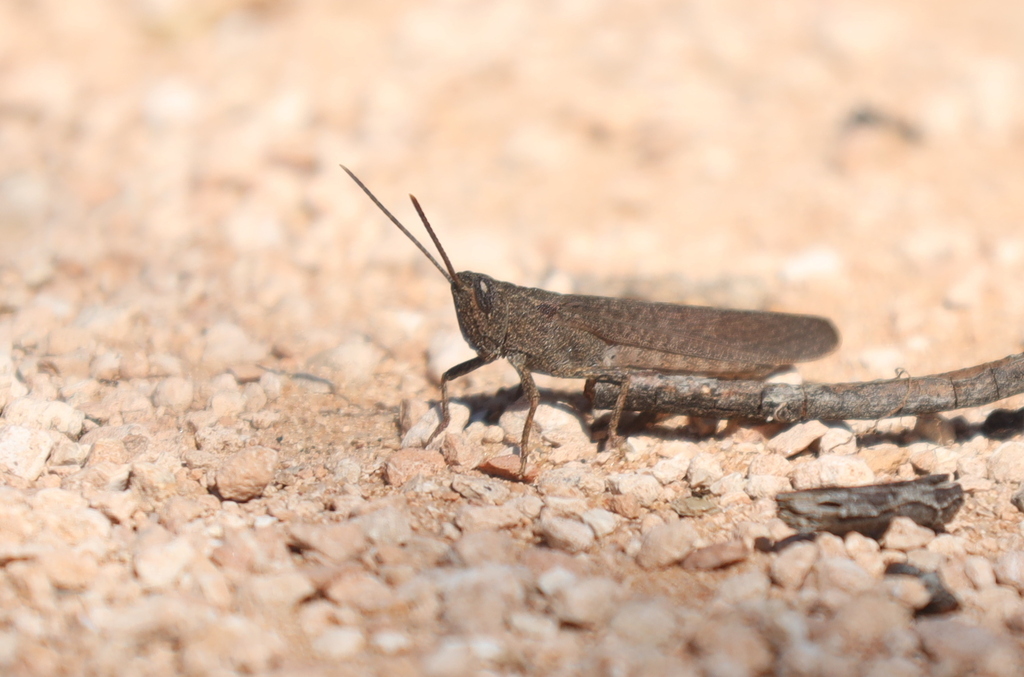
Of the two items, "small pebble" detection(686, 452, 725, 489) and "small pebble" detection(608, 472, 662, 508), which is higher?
"small pebble" detection(686, 452, 725, 489)

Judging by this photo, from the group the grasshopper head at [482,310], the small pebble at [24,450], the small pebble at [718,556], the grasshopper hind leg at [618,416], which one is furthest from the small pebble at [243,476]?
the small pebble at [718,556]

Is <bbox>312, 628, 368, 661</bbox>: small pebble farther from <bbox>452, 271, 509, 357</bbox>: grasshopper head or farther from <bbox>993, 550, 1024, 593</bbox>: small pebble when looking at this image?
<bbox>993, 550, 1024, 593</bbox>: small pebble

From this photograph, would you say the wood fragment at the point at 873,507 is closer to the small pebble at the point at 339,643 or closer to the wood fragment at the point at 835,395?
the wood fragment at the point at 835,395

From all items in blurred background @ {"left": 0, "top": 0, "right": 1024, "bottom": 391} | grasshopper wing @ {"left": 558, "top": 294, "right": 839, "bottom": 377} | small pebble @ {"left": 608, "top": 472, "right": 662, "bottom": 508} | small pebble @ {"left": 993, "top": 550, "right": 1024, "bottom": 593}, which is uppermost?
blurred background @ {"left": 0, "top": 0, "right": 1024, "bottom": 391}

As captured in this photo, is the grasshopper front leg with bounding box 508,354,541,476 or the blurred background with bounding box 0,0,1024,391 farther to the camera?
the blurred background with bounding box 0,0,1024,391

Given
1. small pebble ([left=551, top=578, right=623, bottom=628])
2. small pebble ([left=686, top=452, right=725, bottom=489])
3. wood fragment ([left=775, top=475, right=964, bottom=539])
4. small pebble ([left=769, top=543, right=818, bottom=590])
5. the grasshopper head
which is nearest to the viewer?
small pebble ([left=551, top=578, right=623, bottom=628])

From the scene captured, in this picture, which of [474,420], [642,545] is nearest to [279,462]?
[474,420]

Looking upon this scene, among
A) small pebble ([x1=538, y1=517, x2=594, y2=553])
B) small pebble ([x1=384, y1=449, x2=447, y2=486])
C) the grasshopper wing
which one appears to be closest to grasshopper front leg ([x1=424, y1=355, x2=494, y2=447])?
small pebble ([x1=384, y1=449, x2=447, y2=486])

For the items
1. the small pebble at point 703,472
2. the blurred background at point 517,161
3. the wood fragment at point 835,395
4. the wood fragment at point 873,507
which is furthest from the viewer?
the blurred background at point 517,161

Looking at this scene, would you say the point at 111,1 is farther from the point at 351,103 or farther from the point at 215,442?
the point at 215,442
